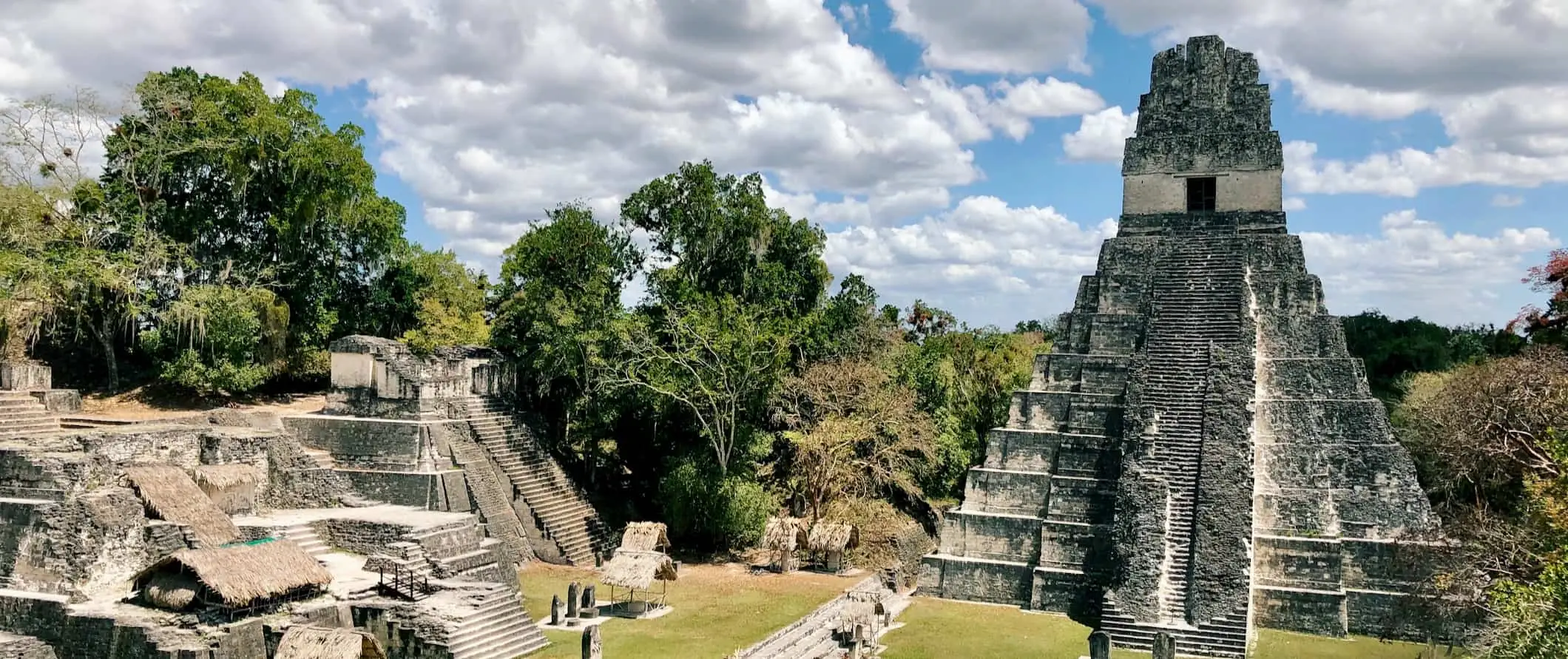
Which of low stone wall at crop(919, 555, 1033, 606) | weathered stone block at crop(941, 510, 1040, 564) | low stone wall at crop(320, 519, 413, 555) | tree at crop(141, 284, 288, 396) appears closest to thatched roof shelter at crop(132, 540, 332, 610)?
low stone wall at crop(320, 519, 413, 555)

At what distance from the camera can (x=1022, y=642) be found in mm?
18484

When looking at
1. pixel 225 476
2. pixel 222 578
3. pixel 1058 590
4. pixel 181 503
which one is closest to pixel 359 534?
pixel 225 476

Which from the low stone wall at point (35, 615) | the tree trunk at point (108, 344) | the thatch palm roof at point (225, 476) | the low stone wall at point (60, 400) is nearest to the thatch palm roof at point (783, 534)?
the thatch palm roof at point (225, 476)

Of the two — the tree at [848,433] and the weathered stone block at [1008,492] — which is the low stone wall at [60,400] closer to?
the tree at [848,433]

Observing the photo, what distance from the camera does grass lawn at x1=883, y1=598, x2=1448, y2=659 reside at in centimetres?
1778

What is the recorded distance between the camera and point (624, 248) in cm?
2962

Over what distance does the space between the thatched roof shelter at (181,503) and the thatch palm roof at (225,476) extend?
3.36ft

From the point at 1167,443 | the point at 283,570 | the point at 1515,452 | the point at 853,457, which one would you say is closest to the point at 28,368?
the point at 283,570

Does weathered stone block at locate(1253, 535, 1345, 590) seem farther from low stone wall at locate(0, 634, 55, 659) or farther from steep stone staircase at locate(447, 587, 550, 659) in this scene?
low stone wall at locate(0, 634, 55, 659)

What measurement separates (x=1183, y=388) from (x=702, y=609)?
34.2 ft

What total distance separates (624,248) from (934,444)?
9.80m

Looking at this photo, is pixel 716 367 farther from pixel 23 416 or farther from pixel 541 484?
pixel 23 416

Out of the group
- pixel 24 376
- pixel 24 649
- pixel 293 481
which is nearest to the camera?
pixel 24 649

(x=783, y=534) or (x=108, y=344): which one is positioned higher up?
(x=108, y=344)
